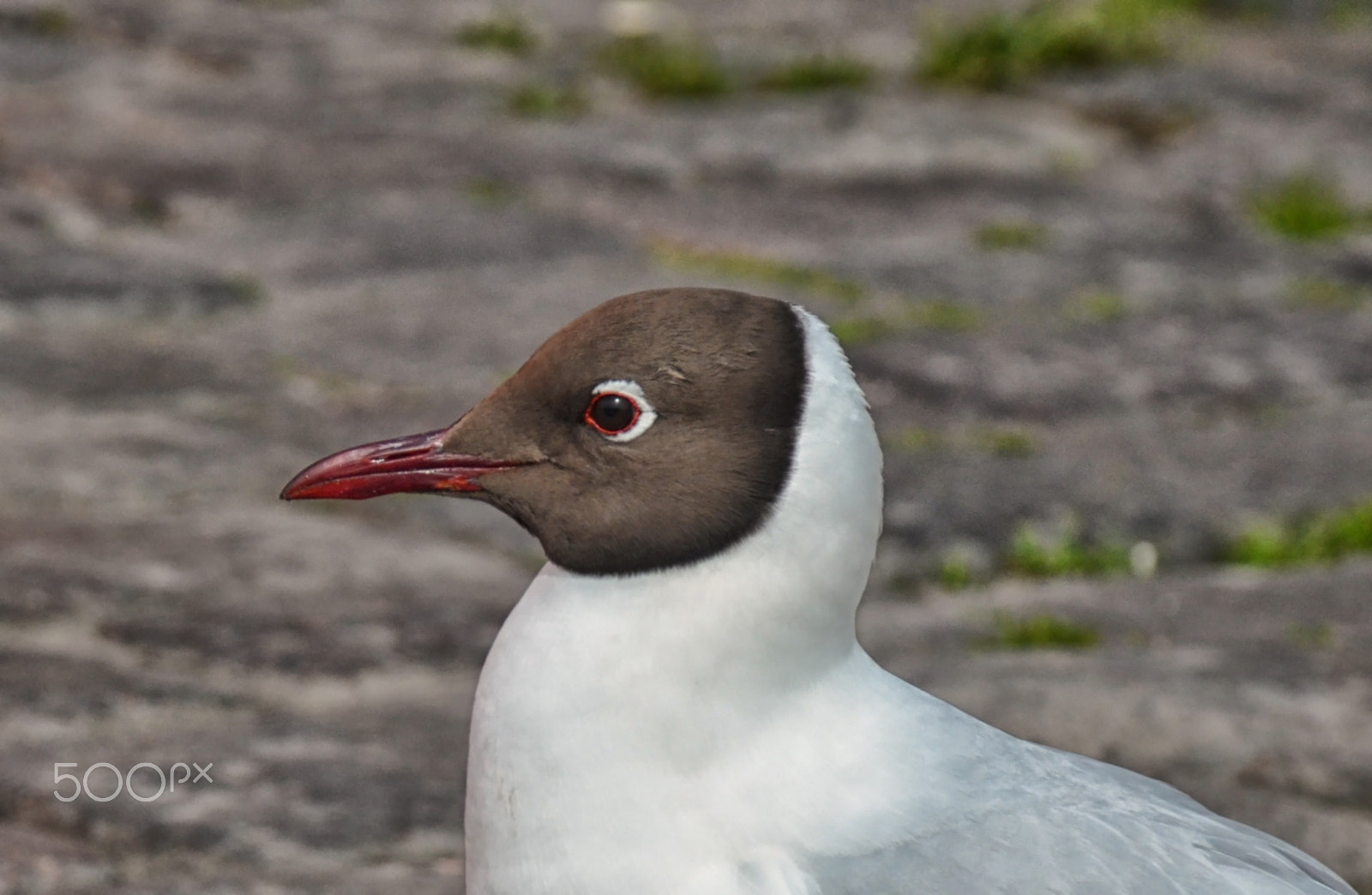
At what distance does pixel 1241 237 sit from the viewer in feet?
28.7

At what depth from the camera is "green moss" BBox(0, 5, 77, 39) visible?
33.4 ft

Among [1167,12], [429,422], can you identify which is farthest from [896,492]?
[1167,12]

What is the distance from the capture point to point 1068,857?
2.68 metres

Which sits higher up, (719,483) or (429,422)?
(719,483)

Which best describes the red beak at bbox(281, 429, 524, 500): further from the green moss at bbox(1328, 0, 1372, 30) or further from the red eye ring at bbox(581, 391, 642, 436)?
the green moss at bbox(1328, 0, 1372, 30)

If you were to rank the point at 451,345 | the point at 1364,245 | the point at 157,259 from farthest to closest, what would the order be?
the point at 1364,245 < the point at 157,259 < the point at 451,345

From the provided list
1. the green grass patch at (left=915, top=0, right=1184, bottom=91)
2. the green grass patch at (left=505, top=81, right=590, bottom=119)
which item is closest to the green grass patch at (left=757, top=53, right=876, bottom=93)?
the green grass patch at (left=915, top=0, right=1184, bottom=91)

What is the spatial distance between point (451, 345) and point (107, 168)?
252 cm

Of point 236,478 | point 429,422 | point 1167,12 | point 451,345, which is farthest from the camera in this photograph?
point 1167,12

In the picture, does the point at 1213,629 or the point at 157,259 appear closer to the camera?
the point at 1213,629

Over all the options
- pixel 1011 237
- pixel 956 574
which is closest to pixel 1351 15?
pixel 1011 237

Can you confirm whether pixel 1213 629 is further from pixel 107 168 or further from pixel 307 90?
pixel 307 90

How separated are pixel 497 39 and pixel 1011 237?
398 centimetres

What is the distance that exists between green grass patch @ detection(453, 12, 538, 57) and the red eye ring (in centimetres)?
840
